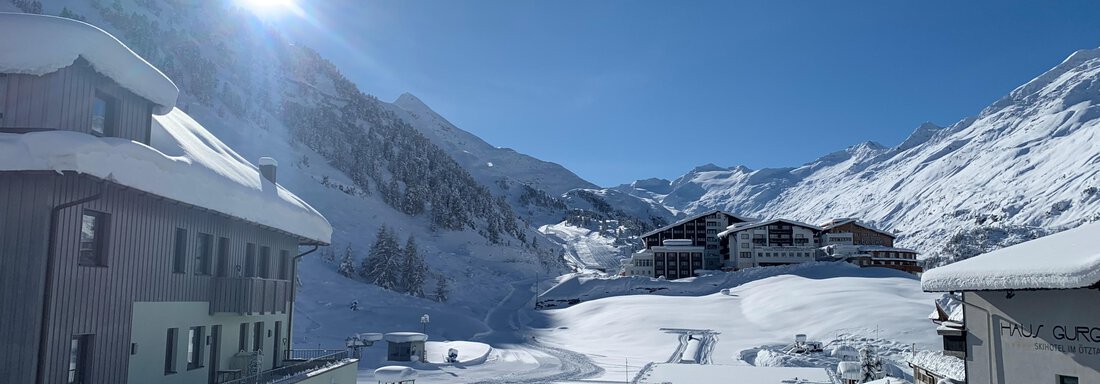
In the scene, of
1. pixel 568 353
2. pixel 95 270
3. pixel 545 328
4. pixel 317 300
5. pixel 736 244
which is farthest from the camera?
pixel 736 244

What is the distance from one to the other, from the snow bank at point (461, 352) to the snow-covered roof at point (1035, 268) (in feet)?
115

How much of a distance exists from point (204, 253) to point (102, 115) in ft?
16.1

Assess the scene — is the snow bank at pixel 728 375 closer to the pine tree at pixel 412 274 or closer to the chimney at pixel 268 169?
the chimney at pixel 268 169

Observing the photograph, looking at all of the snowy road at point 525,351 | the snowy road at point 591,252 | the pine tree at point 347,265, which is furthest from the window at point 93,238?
the snowy road at point 591,252

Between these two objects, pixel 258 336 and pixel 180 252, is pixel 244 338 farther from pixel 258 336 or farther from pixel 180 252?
pixel 180 252

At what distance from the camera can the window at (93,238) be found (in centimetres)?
1458

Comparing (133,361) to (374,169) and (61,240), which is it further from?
(374,169)

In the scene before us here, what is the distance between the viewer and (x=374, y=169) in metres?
137

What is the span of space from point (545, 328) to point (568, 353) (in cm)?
1689

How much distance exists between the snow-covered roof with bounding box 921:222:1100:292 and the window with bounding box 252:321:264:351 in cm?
1874

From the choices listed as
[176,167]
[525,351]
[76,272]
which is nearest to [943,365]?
[176,167]

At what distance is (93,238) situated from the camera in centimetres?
1483

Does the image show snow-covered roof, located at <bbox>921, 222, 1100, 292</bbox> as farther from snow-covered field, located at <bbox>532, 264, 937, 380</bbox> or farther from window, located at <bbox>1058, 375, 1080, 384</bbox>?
snow-covered field, located at <bbox>532, 264, 937, 380</bbox>

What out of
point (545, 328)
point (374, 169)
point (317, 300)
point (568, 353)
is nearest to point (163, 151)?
point (568, 353)
